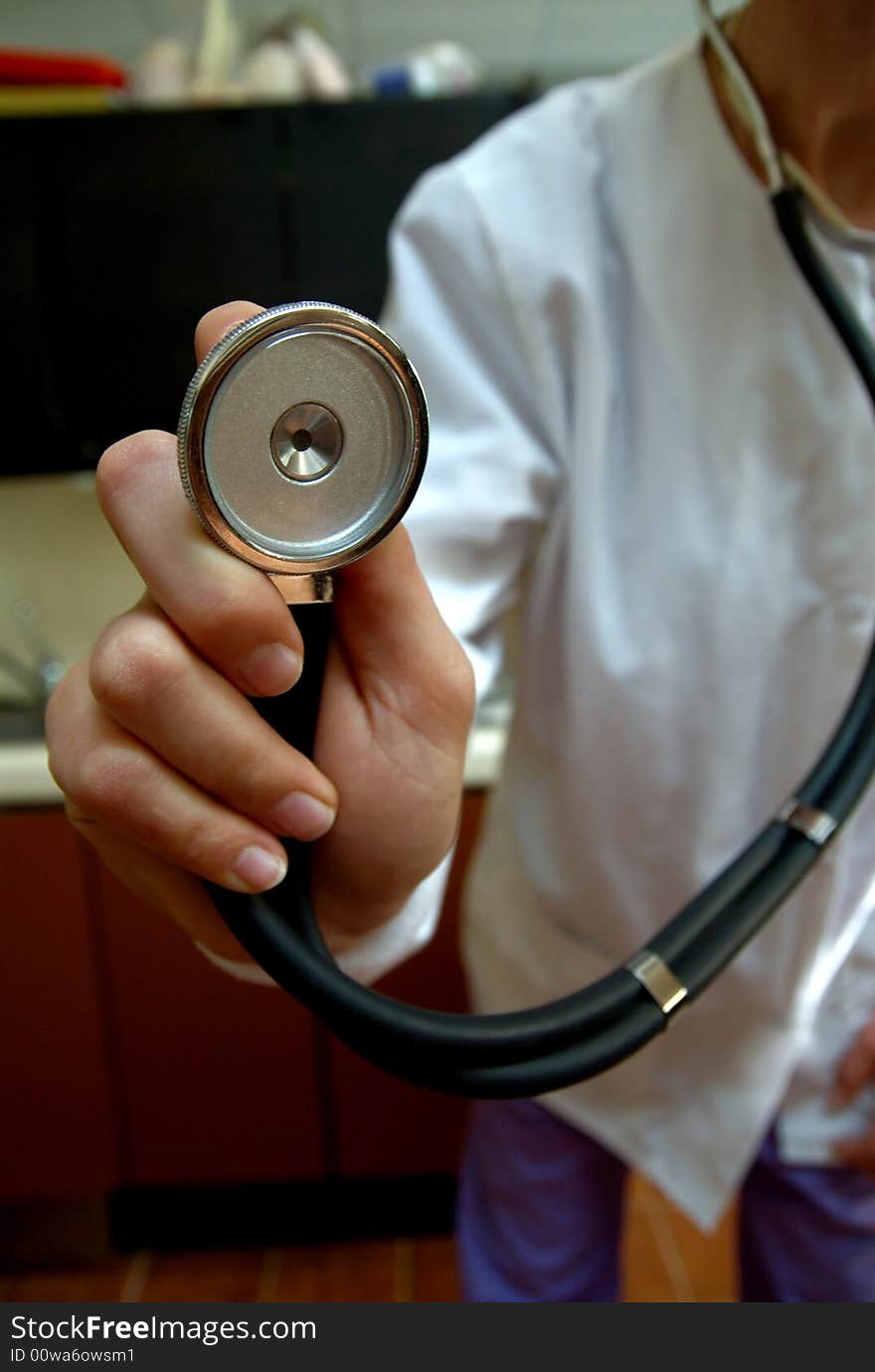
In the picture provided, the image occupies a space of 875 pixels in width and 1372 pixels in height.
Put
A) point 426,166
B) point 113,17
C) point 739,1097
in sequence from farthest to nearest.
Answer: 1. point 113,17
2. point 426,166
3. point 739,1097

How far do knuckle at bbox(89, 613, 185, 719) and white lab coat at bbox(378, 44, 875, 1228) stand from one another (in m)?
0.20

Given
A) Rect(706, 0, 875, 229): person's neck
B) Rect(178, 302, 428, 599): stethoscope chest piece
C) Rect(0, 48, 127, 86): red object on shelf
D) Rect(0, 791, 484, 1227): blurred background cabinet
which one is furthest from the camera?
Rect(0, 48, 127, 86): red object on shelf

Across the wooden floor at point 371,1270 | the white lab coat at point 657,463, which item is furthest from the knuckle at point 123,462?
the wooden floor at point 371,1270

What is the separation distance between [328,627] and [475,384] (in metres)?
0.27

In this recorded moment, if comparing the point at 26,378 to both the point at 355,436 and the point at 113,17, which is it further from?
the point at 355,436

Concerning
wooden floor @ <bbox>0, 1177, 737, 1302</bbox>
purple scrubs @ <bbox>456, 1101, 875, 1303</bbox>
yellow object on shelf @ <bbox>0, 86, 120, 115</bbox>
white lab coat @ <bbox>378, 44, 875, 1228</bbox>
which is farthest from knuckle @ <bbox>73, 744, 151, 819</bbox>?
yellow object on shelf @ <bbox>0, 86, 120, 115</bbox>

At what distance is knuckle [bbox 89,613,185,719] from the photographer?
201 millimetres

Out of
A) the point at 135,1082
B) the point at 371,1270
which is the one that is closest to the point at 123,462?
the point at 371,1270

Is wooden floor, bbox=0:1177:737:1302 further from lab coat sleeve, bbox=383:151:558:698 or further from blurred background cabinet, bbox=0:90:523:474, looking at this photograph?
blurred background cabinet, bbox=0:90:523:474

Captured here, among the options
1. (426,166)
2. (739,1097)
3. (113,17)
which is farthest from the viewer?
(113,17)

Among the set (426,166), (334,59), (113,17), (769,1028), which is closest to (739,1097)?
(769,1028)

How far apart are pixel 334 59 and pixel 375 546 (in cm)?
138

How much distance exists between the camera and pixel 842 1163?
22.0 inches

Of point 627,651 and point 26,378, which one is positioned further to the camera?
point 26,378
